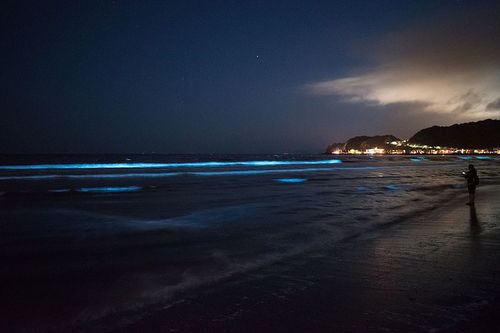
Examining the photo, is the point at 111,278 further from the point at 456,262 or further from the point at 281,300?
the point at 456,262

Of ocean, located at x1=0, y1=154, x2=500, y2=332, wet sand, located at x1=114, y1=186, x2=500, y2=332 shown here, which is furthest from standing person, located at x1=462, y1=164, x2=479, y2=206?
wet sand, located at x1=114, y1=186, x2=500, y2=332

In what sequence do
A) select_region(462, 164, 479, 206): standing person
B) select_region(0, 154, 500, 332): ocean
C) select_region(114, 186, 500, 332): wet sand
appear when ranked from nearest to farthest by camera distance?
select_region(114, 186, 500, 332): wet sand
select_region(0, 154, 500, 332): ocean
select_region(462, 164, 479, 206): standing person

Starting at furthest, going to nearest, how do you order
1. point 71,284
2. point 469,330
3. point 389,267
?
point 389,267 < point 71,284 < point 469,330

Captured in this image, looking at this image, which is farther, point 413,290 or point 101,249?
point 101,249

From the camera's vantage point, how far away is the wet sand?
10.8 ft

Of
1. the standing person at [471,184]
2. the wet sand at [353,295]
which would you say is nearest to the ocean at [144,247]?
the wet sand at [353,295]

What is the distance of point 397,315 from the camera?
136 inches

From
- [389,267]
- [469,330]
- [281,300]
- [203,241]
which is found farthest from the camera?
[203,241]

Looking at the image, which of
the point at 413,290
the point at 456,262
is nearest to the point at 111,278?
the point at 413,290

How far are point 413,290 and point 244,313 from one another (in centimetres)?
219

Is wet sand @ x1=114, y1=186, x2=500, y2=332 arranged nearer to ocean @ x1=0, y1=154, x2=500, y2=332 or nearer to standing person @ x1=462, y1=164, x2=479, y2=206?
ocean @ x1=0, y1=154, x2=500, y2=332

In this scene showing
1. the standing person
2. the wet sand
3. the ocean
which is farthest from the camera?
the standing person

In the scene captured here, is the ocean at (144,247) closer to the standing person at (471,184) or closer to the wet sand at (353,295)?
the wet sand at (353,295)

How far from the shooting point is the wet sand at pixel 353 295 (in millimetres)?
3287
